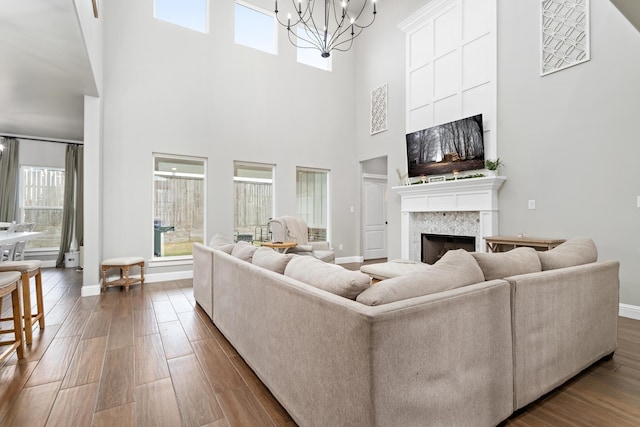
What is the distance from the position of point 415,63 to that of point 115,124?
16.8ft

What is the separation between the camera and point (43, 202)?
609 centimetres

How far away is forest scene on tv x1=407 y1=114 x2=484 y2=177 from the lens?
14.7ft

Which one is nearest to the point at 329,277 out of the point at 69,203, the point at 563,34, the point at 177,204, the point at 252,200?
the point at 563,34

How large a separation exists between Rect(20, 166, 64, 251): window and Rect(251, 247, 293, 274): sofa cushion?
6136 mm

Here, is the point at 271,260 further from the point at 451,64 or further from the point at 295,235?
the point at 451,64

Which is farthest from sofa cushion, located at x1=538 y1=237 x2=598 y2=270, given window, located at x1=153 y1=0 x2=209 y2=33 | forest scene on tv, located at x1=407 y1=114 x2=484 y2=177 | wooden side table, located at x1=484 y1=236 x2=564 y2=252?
window, located at x1=153 y1=0 x2=209 y2=33

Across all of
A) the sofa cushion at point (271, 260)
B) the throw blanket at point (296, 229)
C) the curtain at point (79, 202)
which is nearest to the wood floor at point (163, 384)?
the sofa cushion at point (271, 260)

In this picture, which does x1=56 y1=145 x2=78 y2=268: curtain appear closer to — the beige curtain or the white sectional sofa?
the beige curtain

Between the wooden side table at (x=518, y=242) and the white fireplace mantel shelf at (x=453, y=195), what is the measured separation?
52cm

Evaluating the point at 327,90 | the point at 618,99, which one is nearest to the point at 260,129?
the point at 327,90

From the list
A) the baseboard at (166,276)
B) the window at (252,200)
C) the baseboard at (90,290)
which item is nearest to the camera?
the baseboard at (90,290)

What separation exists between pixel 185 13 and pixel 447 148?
197 inches

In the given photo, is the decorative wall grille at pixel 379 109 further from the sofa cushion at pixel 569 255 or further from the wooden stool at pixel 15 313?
the wooden stool at pixel 15 313

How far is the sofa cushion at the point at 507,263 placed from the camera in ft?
5.17
